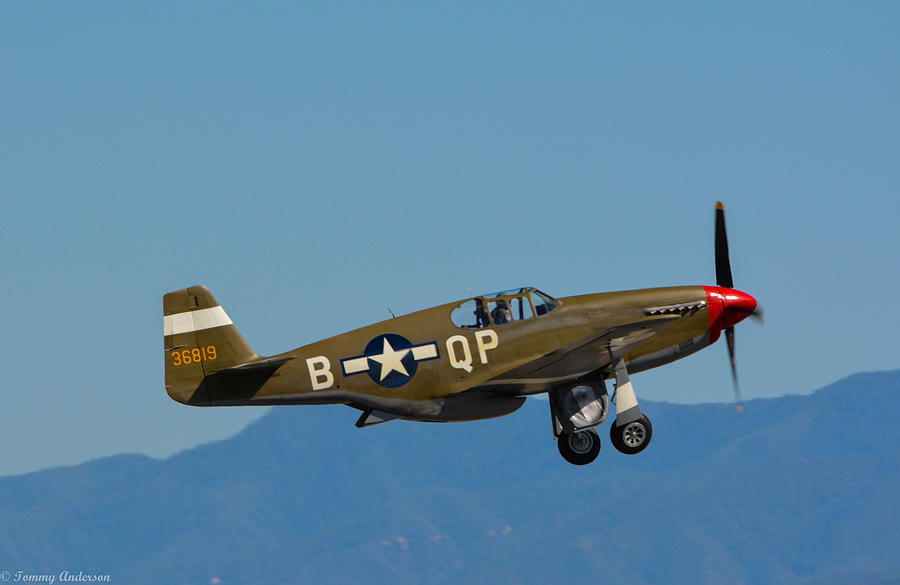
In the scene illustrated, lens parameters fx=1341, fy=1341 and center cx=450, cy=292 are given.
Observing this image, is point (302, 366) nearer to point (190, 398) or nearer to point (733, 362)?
point (190, 398)

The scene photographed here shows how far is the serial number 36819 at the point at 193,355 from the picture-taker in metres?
27.9

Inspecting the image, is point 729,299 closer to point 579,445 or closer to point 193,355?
point 579,445

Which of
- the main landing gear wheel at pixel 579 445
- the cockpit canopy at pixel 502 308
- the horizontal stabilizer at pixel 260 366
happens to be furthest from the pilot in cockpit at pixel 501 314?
the horizontal stabilizer at pixel 260 366

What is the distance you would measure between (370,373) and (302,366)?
1415 millimetres

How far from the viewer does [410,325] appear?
28047mm

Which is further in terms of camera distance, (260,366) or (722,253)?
(722,253)

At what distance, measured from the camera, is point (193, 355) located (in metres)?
28.0

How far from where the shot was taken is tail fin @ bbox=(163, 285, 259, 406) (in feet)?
91.1

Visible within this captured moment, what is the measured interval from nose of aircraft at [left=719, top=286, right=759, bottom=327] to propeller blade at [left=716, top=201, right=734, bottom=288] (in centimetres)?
145

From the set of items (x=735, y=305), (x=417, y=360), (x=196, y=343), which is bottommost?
(x=735, y=305)

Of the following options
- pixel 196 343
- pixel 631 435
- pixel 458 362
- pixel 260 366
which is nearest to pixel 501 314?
pixel 458 362

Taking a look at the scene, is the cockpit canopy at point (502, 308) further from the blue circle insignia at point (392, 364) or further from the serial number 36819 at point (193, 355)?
the serial number 36819 at point (193, 355)

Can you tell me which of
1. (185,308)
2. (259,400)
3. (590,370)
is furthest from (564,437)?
(185,308)

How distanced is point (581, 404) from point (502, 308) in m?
2.69
